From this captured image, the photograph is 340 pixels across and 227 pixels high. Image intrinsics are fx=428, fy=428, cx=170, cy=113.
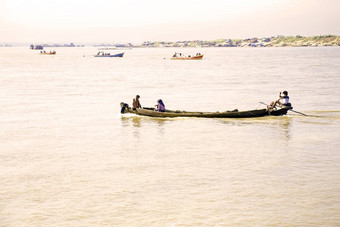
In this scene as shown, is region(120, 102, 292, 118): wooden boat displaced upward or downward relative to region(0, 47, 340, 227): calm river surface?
upward

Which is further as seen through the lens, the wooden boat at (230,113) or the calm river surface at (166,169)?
the wooden boat at (230,113)

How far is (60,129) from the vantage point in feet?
72.5

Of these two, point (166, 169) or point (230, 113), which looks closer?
point (166, 169)

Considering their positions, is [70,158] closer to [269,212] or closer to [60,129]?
[60,129]

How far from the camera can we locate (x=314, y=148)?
57.1 ft

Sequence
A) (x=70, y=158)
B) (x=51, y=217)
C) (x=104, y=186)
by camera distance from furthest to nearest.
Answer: (x=70, y=158) < (x=104, y=186) < (x=51, y=217)

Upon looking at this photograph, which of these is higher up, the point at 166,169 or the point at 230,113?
the point at 230,113

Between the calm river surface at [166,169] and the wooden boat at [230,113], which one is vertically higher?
the wooden boat at [230,113]

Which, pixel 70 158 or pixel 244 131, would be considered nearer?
pixel 70 158

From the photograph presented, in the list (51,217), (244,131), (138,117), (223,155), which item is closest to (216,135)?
(244,131)

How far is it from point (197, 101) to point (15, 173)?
795 inches

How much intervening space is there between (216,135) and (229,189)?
780cm

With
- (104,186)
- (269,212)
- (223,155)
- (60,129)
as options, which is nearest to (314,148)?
(223,155)

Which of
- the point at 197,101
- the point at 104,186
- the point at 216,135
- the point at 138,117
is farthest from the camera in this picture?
the point at 197,101
